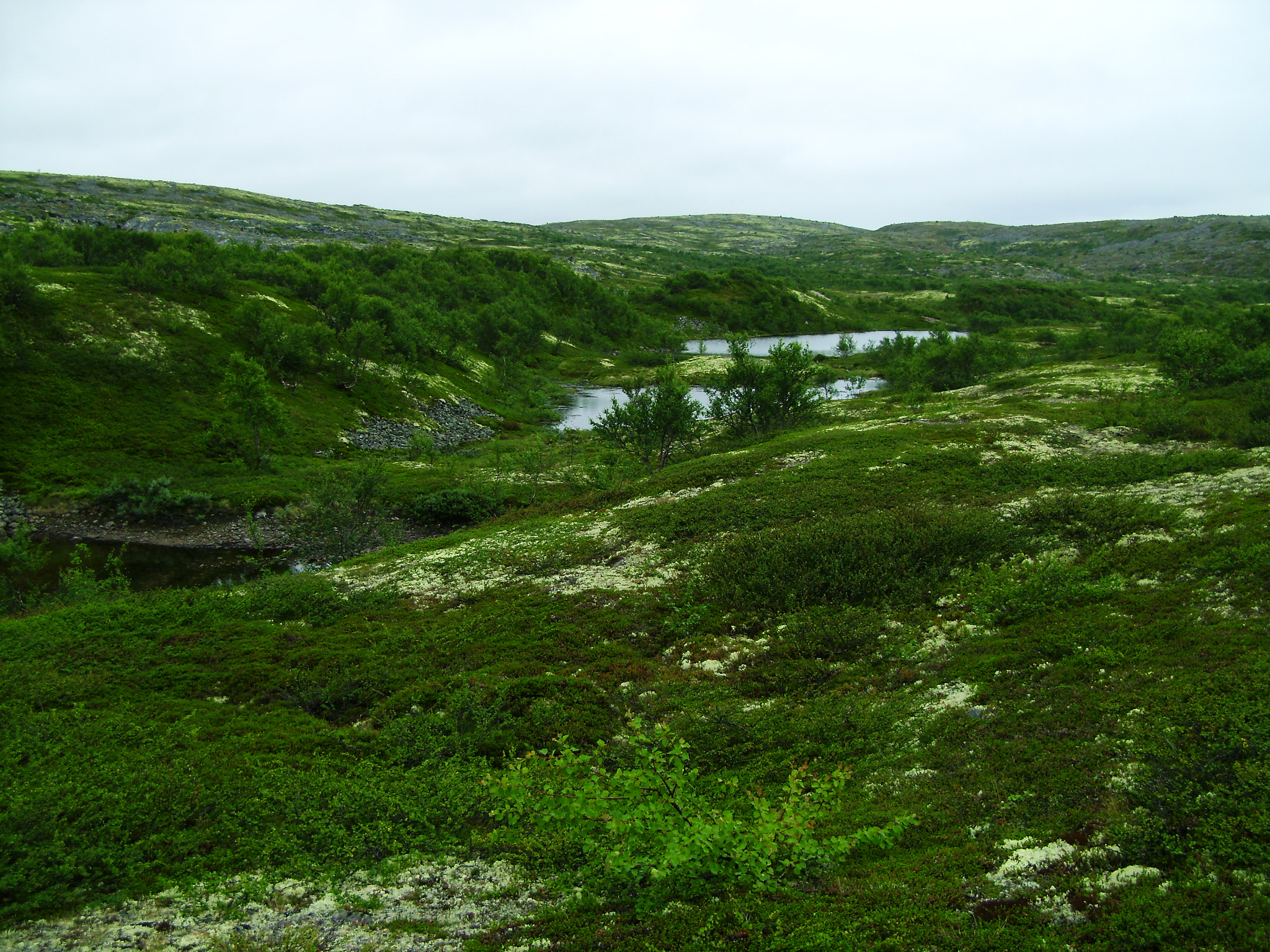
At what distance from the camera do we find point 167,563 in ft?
147

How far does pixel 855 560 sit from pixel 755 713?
365 inches

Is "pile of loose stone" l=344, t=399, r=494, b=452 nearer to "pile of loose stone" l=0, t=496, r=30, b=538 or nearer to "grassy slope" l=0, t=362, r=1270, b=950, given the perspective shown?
"pile of loose stone" l=0, t=496, r=30, b=538

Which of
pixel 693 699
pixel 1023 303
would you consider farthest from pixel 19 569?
pixel 1023 303

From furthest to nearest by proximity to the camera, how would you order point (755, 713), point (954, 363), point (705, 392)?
point (954, 363), point (705, 392), point (755, 713)

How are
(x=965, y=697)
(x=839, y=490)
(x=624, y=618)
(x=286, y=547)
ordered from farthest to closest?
(x=286, y=547), (x=839, y=490), (x=624, y=618), (x=965, y=697)

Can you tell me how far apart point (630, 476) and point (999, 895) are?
1649 inches

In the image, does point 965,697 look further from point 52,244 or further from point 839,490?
point 52,244

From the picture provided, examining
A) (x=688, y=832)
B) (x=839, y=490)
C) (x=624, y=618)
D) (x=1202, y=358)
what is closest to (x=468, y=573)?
(x=624, y=618)

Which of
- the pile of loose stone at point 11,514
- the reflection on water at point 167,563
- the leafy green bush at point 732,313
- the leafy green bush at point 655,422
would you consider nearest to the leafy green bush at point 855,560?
the leafy green bush at point 655,422

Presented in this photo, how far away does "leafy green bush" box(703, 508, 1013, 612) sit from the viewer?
22.1 m

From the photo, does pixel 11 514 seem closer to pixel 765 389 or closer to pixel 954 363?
pixel 765 389

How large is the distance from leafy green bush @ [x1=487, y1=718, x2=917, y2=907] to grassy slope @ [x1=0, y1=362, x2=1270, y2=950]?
46 cm

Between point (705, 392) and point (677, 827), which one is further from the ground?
point (705, 392)

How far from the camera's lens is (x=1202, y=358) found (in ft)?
174
